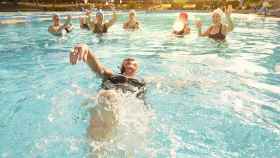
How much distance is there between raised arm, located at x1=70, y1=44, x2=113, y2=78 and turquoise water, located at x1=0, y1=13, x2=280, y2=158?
556 mm

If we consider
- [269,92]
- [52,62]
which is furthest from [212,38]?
[269,92]

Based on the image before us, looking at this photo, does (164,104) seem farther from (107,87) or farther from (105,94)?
(105,94)

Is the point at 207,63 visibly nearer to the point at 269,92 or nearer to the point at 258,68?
the point at 258,68

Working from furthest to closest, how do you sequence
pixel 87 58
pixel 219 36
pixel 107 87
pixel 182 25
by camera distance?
1. pixel 182 25
2. pixel 219 36
3. pixel 107 87
4. pixel 87 58

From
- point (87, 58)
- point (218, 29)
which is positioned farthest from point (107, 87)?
point (218, 29)

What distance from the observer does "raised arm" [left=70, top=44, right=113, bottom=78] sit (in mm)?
4434

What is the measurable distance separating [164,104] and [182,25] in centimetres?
891

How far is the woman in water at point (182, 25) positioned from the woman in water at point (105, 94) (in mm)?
8772

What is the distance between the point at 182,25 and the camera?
48.5ft

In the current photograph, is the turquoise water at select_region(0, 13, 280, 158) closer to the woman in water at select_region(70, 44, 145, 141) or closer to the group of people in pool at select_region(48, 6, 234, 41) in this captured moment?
the woman in water at select_region(70, 44, 145, 141)

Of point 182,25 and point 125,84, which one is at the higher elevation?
point 182,25

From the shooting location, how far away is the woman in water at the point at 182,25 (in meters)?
14.1

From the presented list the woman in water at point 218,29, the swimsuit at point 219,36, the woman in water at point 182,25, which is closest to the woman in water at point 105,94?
the woman in water at point 218,29

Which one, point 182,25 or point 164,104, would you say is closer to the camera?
point 164,104
